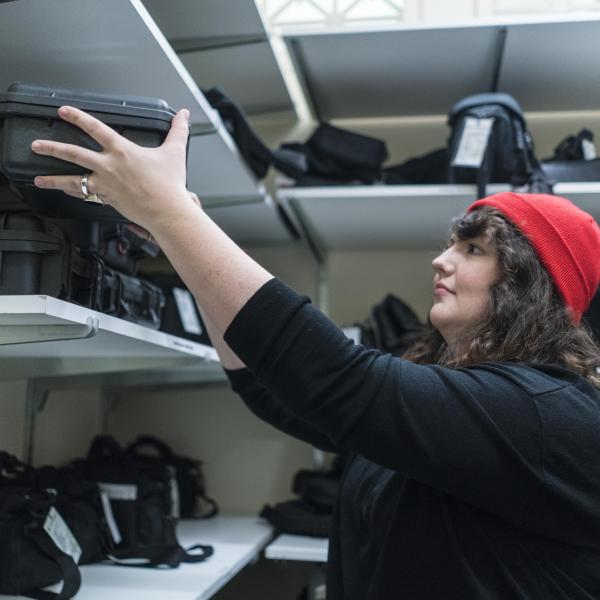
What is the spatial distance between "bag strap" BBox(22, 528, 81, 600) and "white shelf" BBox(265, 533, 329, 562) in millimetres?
647

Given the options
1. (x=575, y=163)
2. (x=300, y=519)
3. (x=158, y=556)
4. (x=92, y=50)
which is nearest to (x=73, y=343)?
(x=92, y=50)

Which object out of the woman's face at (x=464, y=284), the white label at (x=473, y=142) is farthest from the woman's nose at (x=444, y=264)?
the white label at (x=473, y=142)

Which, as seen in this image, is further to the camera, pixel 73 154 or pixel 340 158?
pixel 340 158

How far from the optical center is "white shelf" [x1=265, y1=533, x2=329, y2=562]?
1.82 metres

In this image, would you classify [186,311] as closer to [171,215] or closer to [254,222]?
[254,222]

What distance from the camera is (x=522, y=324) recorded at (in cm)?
108

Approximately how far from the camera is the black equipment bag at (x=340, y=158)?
2.04 meters

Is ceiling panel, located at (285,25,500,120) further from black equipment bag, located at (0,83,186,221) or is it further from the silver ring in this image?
the silver ring

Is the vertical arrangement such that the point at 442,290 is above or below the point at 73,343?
above

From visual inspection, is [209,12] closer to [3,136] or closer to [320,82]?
[320,82]

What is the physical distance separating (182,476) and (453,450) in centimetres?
157

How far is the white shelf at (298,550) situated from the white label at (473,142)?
41.2 inches

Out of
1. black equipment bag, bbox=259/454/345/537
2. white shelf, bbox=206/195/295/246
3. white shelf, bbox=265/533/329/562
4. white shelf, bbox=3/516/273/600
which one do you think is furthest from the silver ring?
black equipment bag, bbox=259/454/345/537

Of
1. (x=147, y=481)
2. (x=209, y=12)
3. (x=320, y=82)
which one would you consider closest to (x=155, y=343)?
(x=147, y=481)
